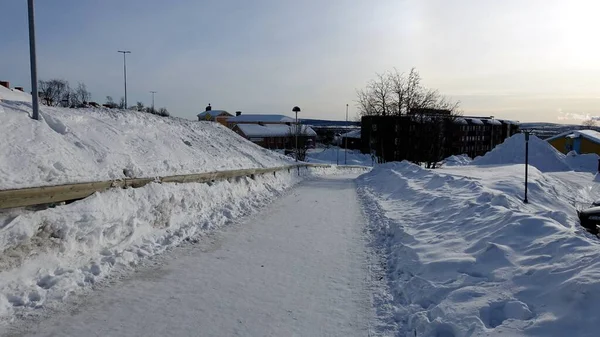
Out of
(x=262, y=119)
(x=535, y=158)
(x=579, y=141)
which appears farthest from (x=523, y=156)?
(x=262, y=119)

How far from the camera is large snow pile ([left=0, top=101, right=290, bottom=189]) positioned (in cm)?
730

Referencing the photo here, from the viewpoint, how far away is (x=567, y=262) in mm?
4953

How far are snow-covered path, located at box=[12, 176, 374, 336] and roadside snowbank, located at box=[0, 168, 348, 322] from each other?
1.62 feet

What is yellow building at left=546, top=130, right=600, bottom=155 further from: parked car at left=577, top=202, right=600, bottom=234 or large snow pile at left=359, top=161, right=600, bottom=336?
large snow pile at left=359, top=161, right=600, bottom=336

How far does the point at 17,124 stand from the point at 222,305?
6.35 meters

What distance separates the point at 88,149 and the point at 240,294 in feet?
19.9

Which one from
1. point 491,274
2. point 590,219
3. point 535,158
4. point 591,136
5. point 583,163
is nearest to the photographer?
point 491,274

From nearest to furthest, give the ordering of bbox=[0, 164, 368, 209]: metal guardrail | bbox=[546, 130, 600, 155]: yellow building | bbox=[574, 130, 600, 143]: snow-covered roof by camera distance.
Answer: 1. bbox=[0, 164, 368, 209]: metal guardrail
2. bbox=[574, 130, 600, 143]: snow-covered roof
3. bbox=[546, 130, 600, 155]: yellow building

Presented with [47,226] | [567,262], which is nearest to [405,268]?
[567,262]

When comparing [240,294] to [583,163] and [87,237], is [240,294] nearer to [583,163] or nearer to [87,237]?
[87,237]

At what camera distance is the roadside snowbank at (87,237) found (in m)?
5.22

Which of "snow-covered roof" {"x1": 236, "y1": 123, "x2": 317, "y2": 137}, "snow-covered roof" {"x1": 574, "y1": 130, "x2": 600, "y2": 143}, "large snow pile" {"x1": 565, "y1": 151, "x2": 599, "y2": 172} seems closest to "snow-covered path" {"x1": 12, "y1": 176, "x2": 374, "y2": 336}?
"large snow pile" {"x1": 565, "y1": 151, "x2": 599, "y2": 172}

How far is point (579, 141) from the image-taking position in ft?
206

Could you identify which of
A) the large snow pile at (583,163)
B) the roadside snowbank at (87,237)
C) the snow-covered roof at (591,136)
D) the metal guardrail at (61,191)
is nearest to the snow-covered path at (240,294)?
the roadside snowbank at (87,237)
